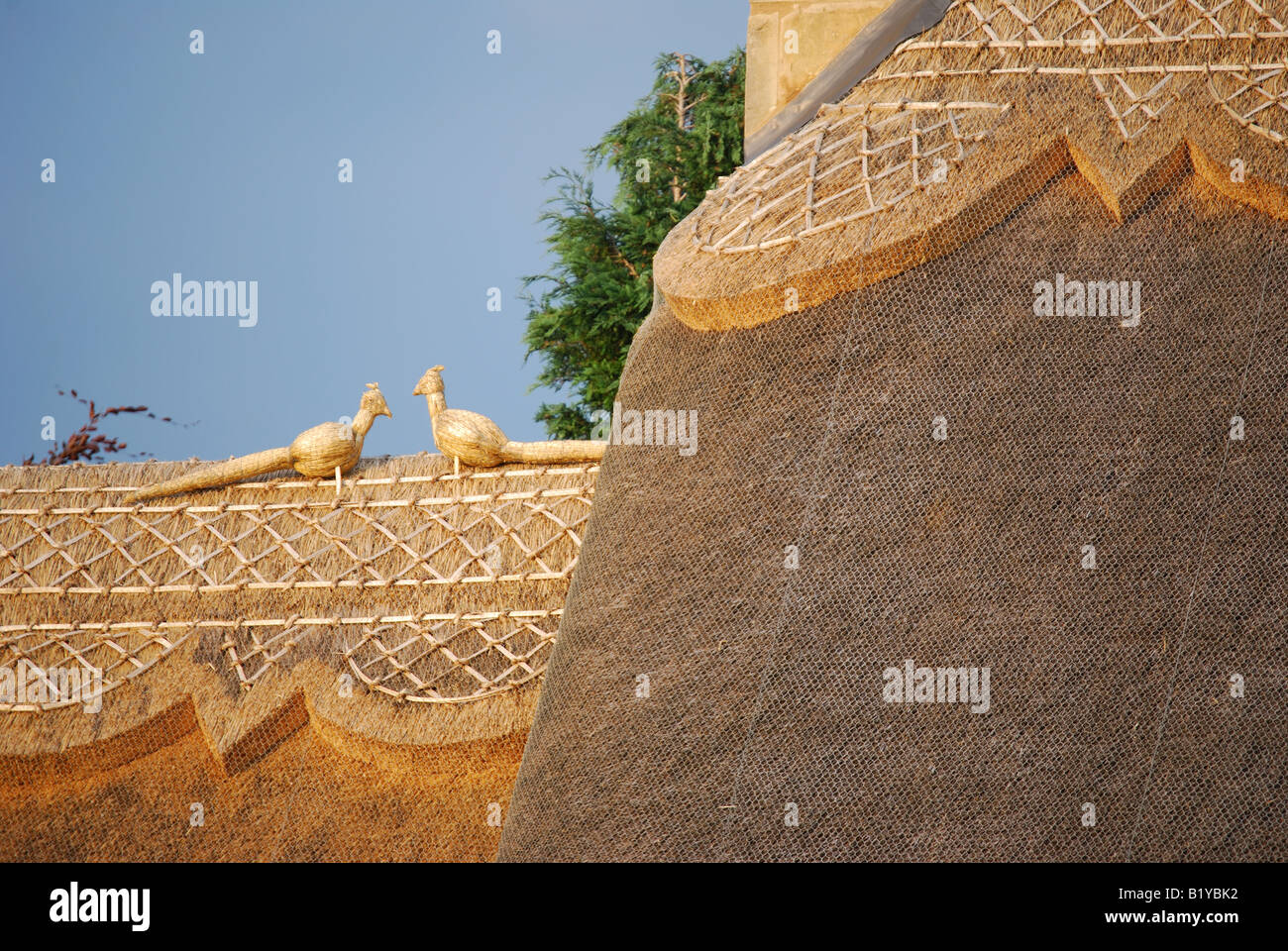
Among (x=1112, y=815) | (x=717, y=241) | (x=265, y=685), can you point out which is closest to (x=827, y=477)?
(x=717, y=241)

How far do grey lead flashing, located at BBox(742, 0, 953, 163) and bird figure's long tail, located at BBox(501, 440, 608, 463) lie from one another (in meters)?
1.34

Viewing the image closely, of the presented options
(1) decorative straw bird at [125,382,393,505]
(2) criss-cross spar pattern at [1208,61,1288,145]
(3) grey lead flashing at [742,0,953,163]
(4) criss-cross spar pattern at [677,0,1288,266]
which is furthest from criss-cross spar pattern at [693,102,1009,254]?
(1) decorative straw bird at [125,382,393,505]

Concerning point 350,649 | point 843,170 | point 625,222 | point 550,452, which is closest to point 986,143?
point 843,170

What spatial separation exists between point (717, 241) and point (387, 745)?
209 cm

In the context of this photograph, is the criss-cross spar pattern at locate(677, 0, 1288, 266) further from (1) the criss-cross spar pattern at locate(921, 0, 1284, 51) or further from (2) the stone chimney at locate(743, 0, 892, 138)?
(2) the stone chimney at locate(743, 0, 892, 138)

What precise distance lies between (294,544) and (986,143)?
2981 millimetres

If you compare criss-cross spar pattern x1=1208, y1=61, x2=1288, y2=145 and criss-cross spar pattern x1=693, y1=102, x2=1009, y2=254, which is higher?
criss-cross spar pattern x1=1208, y1=61, x2=1288, y2=145

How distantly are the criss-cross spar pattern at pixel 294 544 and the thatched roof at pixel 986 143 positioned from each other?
1.34 meters

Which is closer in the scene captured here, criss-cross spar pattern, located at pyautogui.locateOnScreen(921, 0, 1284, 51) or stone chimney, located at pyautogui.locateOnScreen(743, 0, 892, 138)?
criss-cross spar pattern, located at pyautogui.locateOnScreen(921, 0, 1284, 51)

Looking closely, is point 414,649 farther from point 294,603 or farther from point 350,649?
point 294,603

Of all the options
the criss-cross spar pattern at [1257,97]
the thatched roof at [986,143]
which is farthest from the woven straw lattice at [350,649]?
the criss-cross spar pattern at [1257,97]

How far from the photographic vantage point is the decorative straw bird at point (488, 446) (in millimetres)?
5227

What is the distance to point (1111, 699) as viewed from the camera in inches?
137

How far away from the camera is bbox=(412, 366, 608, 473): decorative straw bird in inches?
206
